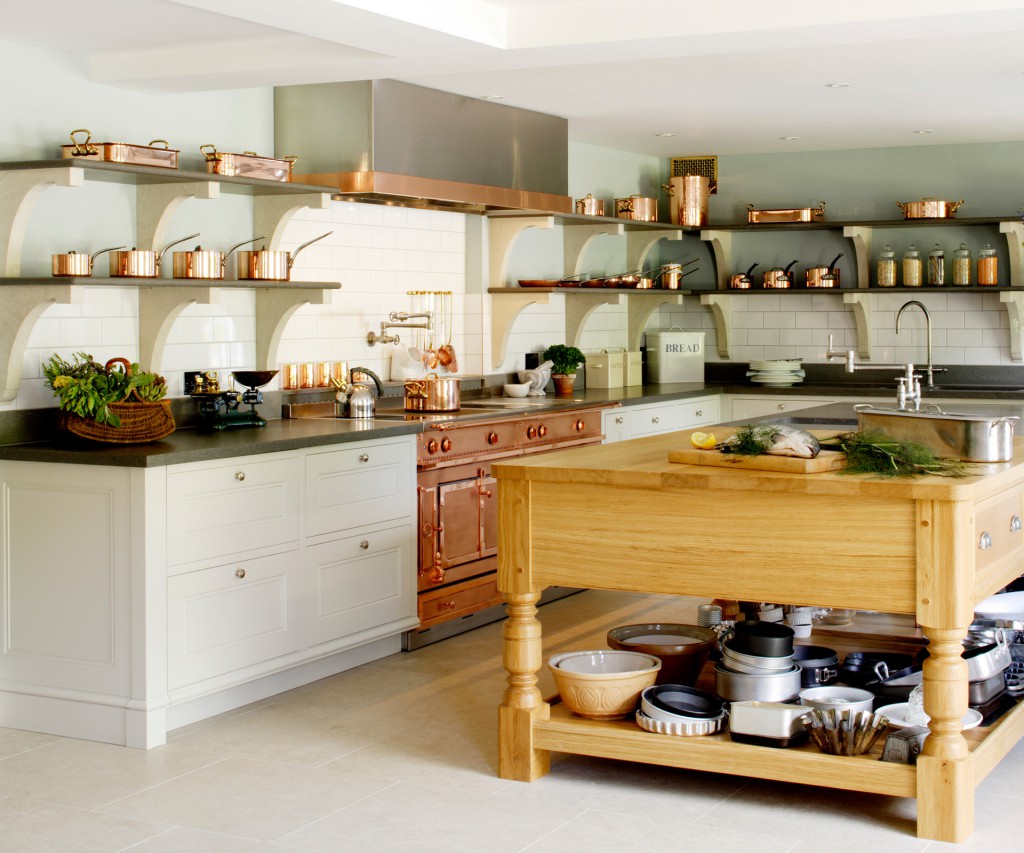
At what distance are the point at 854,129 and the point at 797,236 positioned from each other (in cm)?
124

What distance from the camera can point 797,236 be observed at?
8.87 meters

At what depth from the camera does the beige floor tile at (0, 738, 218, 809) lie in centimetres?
404

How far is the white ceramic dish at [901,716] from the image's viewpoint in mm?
3912

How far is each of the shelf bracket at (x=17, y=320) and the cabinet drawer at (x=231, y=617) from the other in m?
0.97

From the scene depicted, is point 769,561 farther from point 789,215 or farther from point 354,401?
point 789,215

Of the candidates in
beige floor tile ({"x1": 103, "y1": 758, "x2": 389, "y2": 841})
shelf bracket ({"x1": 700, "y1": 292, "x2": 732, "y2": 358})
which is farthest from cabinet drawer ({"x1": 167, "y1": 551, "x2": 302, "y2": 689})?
shelf bracket ({"x1": 700, "y1": 292, "x2": 732, "y2": 358})

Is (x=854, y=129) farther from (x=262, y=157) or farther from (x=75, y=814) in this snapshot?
(x=75, y=814)

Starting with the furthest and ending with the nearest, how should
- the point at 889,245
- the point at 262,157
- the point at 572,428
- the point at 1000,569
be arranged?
the point at 889,245 < the point at 572,428 < the point at 262,157 < the point at 1000,569

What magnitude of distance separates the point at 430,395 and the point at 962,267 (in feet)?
12.3

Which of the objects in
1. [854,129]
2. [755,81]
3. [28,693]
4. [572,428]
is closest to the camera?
[28,693]

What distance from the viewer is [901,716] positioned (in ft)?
13.1

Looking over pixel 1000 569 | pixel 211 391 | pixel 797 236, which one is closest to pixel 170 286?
pixel 211 391

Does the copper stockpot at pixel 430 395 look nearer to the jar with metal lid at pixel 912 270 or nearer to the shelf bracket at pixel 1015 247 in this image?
the jar with metal lid at pixel 912 270

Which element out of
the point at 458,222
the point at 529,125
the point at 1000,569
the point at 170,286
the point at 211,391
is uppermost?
the point at 529,125
